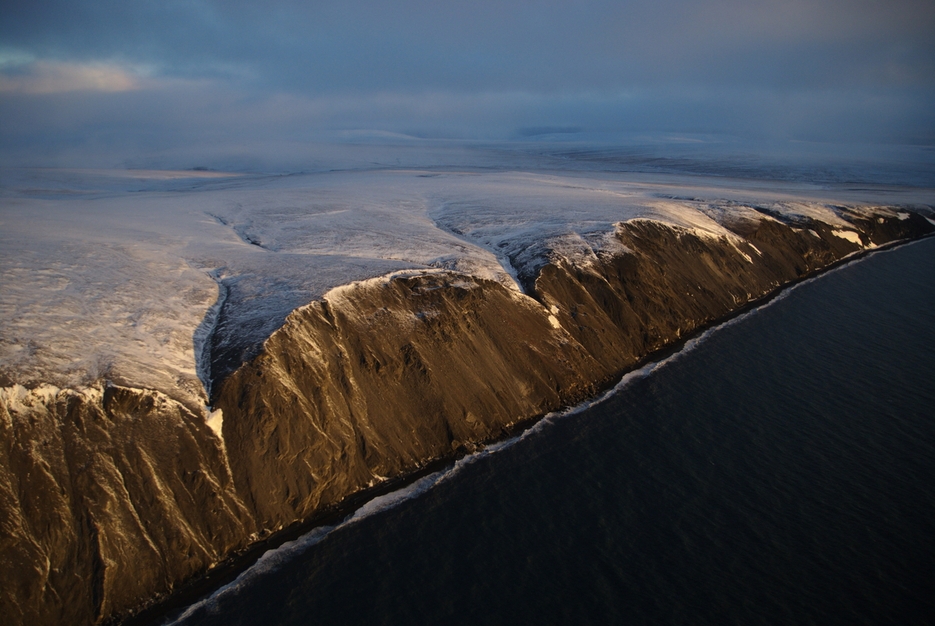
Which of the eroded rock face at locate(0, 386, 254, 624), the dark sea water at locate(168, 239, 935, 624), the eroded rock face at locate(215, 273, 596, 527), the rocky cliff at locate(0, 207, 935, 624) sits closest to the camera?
the eroded rock face at locate(0, 386, 254, 624)

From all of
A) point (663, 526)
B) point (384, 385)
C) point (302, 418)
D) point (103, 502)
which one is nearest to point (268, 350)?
point (302, 418)

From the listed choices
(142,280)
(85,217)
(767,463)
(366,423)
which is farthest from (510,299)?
(85,217)

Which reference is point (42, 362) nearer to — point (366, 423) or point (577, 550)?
point (366, 423)

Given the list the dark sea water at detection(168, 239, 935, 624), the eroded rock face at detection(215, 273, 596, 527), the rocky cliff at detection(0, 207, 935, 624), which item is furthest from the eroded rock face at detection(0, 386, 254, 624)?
the dark sea water at detection(168, 239, 935, 624)

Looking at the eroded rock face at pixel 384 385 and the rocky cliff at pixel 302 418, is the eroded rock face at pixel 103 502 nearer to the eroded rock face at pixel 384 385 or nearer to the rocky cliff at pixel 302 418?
the rocky cliff at pixel 302 418

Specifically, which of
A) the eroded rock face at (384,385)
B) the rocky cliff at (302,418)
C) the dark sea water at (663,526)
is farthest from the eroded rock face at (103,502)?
the dark sea water at (663,526)

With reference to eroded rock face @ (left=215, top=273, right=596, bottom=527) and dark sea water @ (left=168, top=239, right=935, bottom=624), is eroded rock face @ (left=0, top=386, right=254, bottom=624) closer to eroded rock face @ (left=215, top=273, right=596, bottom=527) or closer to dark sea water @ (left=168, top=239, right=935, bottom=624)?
eroded rock face @ (left=215, top=273, right=596, bottom=527)
